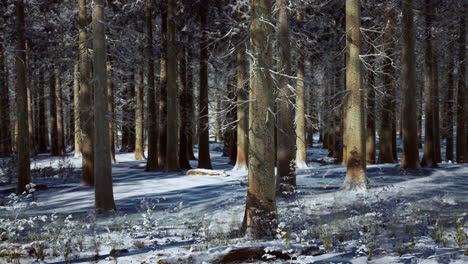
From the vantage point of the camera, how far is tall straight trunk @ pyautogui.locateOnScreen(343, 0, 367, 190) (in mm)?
11539

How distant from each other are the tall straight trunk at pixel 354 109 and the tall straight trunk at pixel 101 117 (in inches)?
249

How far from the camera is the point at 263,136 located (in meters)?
7.43

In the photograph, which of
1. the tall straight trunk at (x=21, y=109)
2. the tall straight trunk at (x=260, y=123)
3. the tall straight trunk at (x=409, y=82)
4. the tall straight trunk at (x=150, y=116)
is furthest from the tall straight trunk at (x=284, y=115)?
the tall straight trunk at (x=150, y=116)

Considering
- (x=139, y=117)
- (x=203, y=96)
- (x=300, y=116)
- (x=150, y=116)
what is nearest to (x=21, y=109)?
(x=150, y=116)

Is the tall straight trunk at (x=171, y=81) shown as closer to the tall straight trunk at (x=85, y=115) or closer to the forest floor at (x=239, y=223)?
the tall straight trunk at (x=85, y=115)

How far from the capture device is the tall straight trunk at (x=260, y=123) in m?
7.37

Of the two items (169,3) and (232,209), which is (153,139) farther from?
(232,209)

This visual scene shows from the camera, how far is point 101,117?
10992 mm

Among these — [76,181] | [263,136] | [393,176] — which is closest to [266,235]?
[263,136]

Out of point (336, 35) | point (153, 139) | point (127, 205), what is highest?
point (336, 35)

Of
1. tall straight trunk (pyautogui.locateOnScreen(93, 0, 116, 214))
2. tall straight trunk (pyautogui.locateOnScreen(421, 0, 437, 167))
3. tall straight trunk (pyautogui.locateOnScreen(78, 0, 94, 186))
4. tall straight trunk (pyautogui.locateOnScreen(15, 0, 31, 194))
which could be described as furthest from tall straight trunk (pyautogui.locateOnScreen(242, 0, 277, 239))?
tall straight trunk (pyautogui.locateOnScreen(421, 0, 437, 167))

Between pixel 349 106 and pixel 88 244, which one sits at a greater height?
pixel 349 106

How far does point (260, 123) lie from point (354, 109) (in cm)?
501

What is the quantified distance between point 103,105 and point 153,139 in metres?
9.87
